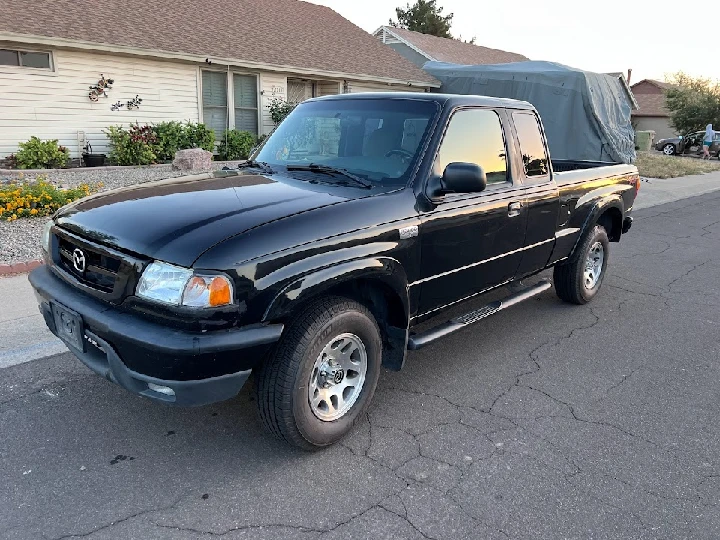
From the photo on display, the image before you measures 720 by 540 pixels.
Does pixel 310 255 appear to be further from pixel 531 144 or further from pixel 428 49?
pixel 428 49

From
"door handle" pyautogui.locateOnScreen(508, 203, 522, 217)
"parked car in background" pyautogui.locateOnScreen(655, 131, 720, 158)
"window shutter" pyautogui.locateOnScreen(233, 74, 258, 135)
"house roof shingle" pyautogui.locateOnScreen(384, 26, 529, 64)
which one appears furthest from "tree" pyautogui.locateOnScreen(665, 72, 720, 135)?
"door handle" pyautogui.locateOnScreen(508, 203, 522, 217)

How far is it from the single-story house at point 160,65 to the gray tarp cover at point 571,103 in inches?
126

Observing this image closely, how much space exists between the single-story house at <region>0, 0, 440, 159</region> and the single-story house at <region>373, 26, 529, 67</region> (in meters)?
6.58

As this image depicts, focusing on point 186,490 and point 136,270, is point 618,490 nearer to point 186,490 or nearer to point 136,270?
point 186,490

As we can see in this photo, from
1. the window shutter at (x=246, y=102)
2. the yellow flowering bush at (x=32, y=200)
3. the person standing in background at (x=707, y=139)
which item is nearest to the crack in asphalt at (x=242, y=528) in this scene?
the yellow flowering bush at (x=32, y=200)

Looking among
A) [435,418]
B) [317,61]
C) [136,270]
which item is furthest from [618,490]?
[317,61]

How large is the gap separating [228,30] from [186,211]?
14731 mm

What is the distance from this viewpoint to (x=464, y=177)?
3.33 meters

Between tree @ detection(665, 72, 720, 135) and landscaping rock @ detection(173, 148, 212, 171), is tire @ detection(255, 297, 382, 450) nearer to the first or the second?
landscaping rock @ detection(173, 148, 212, 171)

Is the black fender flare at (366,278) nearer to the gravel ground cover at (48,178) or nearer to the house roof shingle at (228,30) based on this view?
the gravel ground cover at (48,178)

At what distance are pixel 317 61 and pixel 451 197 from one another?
1457 cm

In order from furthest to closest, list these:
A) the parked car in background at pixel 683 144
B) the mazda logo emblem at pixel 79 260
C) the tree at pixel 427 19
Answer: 1. the tree at pixel 427 19
2. the parked car in background at pixel 683 144
3. the mazda logo emblem at pixel 79 260

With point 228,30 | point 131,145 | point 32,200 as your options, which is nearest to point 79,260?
point 32,200

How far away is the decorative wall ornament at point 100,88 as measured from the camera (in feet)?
41.7
